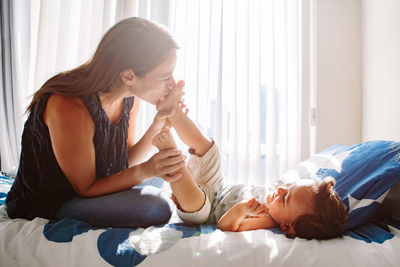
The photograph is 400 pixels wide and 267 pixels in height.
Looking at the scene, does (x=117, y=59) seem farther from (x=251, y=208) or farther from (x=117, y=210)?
(x=251, y=208)

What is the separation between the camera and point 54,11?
212 centimetres

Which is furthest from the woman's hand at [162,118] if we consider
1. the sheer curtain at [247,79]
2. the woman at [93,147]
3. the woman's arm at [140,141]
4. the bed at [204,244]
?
the sheer curtain at [247,79]

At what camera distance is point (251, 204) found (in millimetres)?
905

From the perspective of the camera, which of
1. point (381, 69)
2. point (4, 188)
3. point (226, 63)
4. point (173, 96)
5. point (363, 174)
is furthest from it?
point (226, 63)

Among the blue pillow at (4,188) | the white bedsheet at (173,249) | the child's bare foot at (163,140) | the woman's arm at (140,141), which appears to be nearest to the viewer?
the white bedsheet at (173,249)

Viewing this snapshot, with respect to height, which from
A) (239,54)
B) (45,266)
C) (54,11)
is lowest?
(45,266)

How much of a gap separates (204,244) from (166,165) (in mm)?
264

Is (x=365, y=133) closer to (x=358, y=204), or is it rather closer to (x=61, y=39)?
(x=358, y=204)

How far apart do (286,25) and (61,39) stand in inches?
65.2

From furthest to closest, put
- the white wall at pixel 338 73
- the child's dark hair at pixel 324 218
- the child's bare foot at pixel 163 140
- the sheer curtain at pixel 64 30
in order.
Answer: the sheer curtain at pixel 64 30 → the white wall at pixel 338 73 → the child's bare foot at pixel 163 140 → the child's dark hair at pixel 324 218

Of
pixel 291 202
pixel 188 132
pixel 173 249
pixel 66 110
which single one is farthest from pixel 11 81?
pixel 291 202

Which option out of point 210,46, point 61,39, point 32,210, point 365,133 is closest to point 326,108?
point 365,133

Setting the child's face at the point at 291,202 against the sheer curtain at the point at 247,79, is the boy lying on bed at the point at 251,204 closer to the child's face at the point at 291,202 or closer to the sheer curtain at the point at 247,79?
the child's face at the point at 291,202

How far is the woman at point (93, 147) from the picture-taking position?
2.76ft
